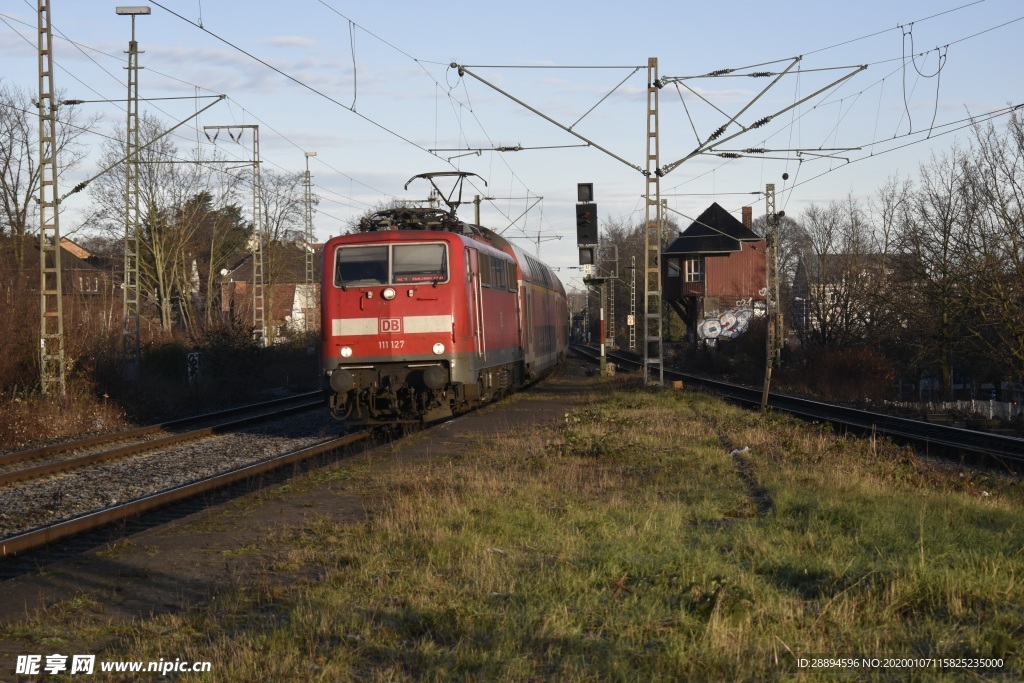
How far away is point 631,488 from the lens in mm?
11352

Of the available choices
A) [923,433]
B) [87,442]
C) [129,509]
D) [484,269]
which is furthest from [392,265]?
[923,433]

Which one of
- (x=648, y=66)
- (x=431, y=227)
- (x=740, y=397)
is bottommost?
(x=740, y=397)

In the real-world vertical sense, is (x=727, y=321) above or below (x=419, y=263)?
below

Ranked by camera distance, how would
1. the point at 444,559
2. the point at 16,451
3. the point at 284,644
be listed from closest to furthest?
the point at 284,644 < the point at 444,559 < the point at 16,451

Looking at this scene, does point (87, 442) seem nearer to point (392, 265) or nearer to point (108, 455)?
point (108, 455)

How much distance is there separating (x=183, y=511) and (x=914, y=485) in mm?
7597

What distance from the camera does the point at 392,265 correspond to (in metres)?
17.8

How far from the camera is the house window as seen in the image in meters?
70.8

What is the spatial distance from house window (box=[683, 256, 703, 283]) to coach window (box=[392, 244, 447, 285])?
179 feet

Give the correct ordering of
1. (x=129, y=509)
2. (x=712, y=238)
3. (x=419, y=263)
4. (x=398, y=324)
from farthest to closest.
A: (x=712, y=238) < (x=419, y=263) < (x=398, y=324) < (x=129, y=509)

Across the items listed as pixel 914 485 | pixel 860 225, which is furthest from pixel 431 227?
pixel 860 225

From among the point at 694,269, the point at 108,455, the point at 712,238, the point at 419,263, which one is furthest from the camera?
the point at 694,269

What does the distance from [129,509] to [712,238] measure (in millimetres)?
62566

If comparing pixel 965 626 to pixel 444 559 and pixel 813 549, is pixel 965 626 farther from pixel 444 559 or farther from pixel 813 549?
pixel 444 559
